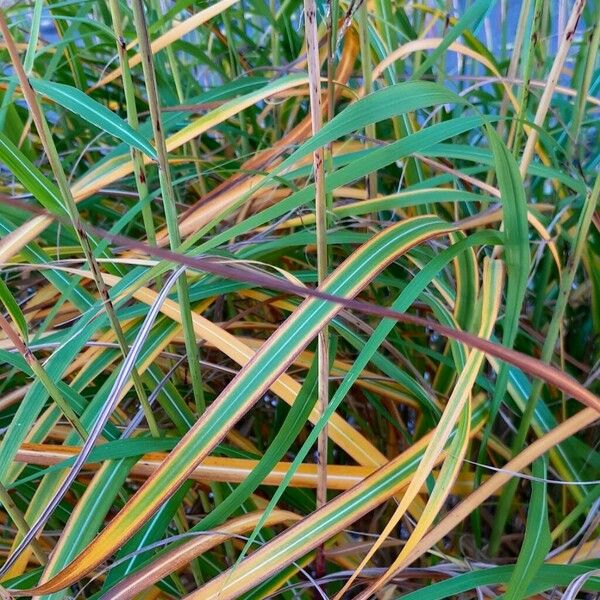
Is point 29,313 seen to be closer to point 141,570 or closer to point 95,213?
point 95,213

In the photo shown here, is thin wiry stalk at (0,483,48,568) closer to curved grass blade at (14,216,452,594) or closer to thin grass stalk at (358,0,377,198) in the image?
curved grass blade at (14,216,452,594)

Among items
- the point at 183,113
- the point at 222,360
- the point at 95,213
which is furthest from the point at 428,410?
→ the point at 95,213

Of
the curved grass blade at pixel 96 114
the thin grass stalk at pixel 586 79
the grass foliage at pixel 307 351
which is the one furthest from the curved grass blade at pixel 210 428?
the thin grass stalk at pixel 586 79

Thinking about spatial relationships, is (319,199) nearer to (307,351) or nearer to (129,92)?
(129,92)

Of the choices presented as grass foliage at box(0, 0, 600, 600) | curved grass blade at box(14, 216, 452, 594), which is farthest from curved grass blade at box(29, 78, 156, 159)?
curved grass blade at box(14, 216, 452, 594)

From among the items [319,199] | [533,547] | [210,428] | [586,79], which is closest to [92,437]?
[210,428]

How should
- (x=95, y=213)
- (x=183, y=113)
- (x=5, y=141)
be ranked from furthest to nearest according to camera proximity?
(x=95, y=213), (x=183, y=113), (x=5, y=141)

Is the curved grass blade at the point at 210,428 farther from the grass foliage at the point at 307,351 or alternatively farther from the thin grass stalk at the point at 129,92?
the thin grass stalk at the point at 129,92
